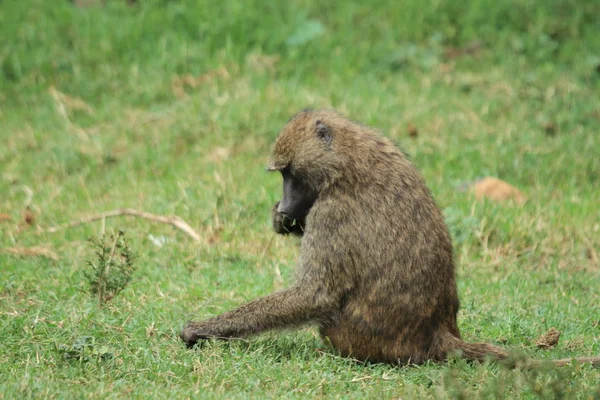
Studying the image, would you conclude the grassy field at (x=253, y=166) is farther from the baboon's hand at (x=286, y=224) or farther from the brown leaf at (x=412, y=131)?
the baboon's hand at (x=286, y=224)

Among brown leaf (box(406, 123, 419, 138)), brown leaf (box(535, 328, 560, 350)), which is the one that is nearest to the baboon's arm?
brown leaf (box(535, 328, 560, 350))

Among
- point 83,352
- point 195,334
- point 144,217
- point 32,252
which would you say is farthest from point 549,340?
point 32,252

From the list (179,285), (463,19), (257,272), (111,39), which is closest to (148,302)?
(179,285)

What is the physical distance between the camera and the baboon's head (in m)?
4.68

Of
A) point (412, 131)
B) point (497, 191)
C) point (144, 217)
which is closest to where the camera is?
point (144, 217)

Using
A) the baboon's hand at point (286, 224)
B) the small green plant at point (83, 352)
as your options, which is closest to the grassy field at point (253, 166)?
the small green plant at point (83, 352)

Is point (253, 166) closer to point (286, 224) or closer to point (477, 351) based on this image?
point (286, 224)

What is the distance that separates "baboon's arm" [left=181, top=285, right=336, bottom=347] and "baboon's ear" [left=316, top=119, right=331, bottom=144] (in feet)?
2.47

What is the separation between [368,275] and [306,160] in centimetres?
66

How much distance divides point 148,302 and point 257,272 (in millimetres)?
1009

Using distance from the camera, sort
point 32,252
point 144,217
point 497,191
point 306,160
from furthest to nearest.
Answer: point 497,191 → point 144,217 → point 32,252 → point 306,160

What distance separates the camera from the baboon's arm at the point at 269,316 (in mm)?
4512

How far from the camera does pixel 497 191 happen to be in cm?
758

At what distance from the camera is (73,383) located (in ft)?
13.1
